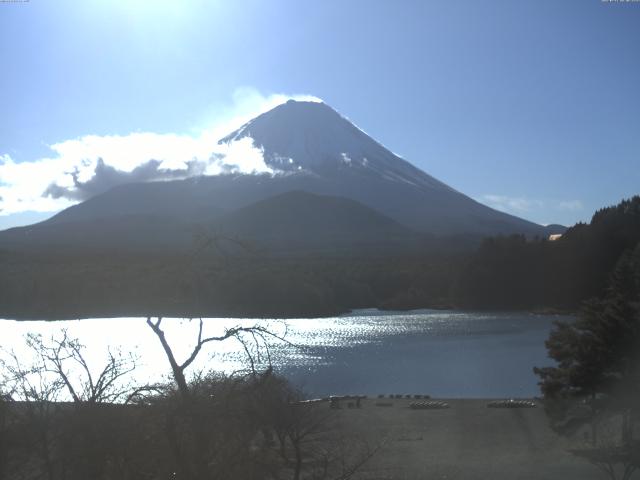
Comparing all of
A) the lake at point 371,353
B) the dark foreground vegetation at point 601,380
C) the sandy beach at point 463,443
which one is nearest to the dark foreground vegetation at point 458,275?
the lake at point 371,353

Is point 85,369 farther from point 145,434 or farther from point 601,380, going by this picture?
point 601,380

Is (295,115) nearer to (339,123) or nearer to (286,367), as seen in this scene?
(339,123)

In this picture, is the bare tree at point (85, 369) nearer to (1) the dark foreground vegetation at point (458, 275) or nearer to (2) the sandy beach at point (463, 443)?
(2) the sandy beach at point (463, 443)

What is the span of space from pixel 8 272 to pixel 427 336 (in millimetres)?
18036

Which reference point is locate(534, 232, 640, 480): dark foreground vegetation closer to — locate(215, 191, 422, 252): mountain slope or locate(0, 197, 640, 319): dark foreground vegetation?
locate(0, 197, 640, 319): dark foreground vegetation

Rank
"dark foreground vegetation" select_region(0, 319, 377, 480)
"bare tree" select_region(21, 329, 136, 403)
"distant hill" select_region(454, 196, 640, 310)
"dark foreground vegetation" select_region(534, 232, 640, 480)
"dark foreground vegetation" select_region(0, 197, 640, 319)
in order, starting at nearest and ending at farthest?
"dark foreground vegetation" select_region(0, 319, 377, 480) < "bare tree" select_region(21, 329, 136, 403) < "dark foreground vegetation" select_region(534, 232, 640, 480) < "dark foreground vegetation" select_region(0, 197, 640, 319) < "distant hill" select_region(454, 196, 640, 310)

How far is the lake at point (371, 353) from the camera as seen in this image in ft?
68.1

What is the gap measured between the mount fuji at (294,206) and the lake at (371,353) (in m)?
28.9

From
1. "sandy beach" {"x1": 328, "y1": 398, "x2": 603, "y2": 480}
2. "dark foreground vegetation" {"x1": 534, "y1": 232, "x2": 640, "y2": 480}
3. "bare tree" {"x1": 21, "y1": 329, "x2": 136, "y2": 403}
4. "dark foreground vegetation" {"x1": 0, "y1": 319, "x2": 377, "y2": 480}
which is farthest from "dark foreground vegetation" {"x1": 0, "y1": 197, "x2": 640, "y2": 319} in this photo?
"dark foreground vegetation" {"x1": 0, "y1": 319, "x2": 377, "y2": 480}

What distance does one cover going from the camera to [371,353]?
28.2m

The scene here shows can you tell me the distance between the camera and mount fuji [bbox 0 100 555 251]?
7331 cm

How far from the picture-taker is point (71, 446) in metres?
4.71

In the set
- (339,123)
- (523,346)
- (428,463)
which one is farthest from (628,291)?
(339,123)

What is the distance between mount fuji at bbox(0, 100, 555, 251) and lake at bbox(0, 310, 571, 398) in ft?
94.7
